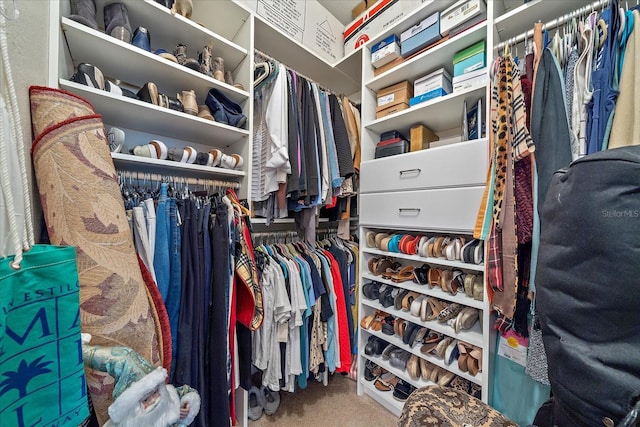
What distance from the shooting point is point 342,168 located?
1.27 meters

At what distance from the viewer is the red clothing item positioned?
1.28 m

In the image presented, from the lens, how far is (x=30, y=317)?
330 mm

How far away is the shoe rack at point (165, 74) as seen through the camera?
773mm

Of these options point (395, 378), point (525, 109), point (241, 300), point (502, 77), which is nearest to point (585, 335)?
point (525, 109)

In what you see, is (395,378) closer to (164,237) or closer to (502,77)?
(164,237)

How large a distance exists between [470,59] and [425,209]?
0.72 metres

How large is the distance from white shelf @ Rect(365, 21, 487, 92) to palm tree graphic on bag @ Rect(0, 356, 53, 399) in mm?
1608

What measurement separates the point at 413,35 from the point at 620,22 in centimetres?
78

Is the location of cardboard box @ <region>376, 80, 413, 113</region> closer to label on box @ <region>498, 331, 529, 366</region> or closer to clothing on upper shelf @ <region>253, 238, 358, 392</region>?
clothing on upper shelf @ <region>253, 238, 358, 392</region>

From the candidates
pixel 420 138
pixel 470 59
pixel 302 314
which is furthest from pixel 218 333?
pixel 470 59

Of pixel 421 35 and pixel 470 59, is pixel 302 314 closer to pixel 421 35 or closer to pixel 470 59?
pixel 470 59

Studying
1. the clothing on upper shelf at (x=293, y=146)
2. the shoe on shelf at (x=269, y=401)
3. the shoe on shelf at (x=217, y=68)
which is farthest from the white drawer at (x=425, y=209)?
the shoe on shelf at (x=269, y=401)

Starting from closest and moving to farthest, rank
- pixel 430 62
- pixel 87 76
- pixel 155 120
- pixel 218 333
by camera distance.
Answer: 1. pixel 87 76
2. pixel 218 333
3. pixel 155 120
4. pixel 430 62

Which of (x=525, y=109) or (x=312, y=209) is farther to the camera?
(x=312, y=209)
